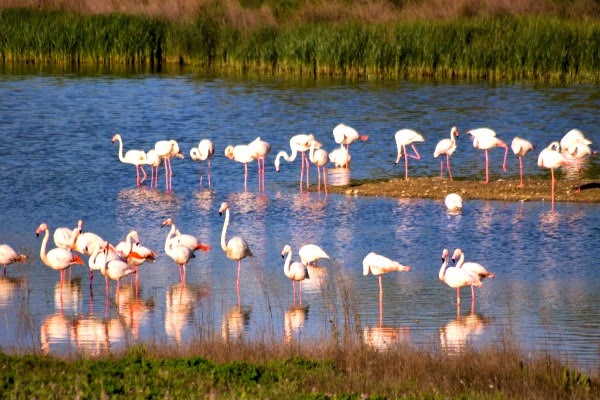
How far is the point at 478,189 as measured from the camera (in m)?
17.4

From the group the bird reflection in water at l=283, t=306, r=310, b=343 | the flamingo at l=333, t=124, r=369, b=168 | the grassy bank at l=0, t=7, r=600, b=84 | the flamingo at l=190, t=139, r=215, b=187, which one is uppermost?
the grassy bank at l=0, t=7, r=600, b=84

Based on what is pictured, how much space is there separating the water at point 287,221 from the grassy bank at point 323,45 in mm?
685

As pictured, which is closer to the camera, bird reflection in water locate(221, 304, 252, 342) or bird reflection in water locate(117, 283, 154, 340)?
bird reflection in water locate(221, 304, 252, 342)

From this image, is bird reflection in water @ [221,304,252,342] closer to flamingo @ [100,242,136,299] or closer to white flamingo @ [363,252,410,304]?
flamingo @ [100,242,136,299]

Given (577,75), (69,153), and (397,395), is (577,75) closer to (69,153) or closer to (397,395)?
(69,153)

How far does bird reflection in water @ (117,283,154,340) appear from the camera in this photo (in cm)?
1081

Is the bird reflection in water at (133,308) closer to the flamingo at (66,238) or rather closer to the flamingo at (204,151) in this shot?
the flamingo at (66,238)

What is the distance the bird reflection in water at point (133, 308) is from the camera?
10.8m

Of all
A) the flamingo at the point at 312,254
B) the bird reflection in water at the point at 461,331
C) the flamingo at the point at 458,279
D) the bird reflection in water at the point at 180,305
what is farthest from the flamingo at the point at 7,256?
the bird reflection in water at the point at 461,331

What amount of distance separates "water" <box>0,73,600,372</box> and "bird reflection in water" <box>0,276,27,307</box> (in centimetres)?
5

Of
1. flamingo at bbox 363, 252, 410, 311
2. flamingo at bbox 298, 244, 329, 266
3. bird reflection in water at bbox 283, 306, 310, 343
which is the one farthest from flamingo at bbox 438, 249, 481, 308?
flamingo at bbox 298, 244, 329, 266

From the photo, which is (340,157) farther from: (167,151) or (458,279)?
(458,279)

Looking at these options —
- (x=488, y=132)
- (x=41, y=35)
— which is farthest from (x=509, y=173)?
(x=41, y=35)

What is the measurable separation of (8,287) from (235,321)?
9.11ft
